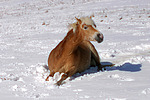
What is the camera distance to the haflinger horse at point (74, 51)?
17.8ft

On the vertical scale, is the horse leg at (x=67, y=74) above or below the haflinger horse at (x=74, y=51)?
A: below

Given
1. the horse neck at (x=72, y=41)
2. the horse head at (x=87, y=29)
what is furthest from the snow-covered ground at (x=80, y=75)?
the horse head at (x=87, y=29)

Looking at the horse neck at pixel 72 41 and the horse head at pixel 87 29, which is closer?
the horse head at pixel 87 29

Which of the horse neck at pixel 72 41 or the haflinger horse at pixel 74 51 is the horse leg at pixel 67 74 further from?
the horse neck at pixel 72 41

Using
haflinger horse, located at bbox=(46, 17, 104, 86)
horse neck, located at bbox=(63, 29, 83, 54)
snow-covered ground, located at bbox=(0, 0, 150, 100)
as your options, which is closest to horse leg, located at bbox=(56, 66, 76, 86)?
haflinger horse, located at bbox=(46, 17, 104, 86)

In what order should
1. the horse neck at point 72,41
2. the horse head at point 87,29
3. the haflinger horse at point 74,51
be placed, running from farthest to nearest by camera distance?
1. the horse neck at point 72,41
2. the haflinger horse at point 74,51
3. the horse head at point 87,29

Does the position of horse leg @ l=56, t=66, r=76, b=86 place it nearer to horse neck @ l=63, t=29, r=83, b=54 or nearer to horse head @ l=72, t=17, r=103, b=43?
horse neck @ l=63, t=29, r=83, b=54

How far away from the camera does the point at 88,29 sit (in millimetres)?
5410

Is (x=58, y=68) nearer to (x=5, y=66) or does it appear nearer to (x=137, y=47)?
(x=5, y=66)

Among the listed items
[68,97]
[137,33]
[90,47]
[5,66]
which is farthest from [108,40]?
[68,97]

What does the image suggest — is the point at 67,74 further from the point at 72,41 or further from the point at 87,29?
the point at 87,29

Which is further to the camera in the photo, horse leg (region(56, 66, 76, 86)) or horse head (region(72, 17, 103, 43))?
horse leg (region(56, 66, 76, 86))

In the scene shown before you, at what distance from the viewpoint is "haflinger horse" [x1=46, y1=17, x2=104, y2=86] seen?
17.8 ft

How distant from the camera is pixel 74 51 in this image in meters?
5.82
